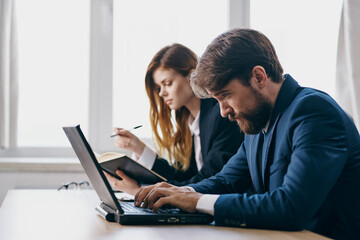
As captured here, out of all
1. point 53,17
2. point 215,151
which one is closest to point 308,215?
point 215,151

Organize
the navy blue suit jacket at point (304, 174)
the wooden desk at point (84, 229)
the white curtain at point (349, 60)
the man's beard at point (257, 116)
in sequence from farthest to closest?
the white curtain at point (349, 60) < the man's beard at point (257, 116) < the navy blue suit jacket at point (304, 174) < the wooden desk at point (84, 229)

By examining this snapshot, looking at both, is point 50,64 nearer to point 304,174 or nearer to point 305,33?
point 305,33

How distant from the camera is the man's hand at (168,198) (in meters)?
1.27

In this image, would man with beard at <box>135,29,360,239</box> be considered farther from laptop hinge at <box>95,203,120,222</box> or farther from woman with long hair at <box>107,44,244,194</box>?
woman with long hair at <box>107,44,244,194</box>

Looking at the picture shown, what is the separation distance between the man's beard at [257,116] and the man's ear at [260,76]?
0.03 meters

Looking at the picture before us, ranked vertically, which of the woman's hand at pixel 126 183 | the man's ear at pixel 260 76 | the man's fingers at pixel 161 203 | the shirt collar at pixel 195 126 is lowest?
the woman's hand at pixel 126 183

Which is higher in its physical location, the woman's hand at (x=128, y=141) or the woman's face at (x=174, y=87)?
the woman's face at (x=174, y=87)

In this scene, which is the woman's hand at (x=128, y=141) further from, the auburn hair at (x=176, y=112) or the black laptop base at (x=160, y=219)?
the black laptop base at (x=160, y=219)

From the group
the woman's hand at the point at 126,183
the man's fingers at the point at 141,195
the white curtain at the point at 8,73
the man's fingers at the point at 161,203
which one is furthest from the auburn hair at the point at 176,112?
the man's fingers at the point at 161,203

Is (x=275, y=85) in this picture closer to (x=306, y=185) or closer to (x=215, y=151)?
(x=306, y=185)

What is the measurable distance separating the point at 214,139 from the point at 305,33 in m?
1.56

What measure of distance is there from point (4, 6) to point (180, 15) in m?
1.18

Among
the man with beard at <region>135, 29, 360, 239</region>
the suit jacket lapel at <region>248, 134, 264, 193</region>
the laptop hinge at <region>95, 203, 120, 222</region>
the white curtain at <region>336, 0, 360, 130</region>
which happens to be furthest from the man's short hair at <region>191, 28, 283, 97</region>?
the white curtain at <region>336, 0, 360, 130</region>

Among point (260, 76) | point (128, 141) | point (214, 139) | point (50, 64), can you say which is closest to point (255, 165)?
point (260, 76)
